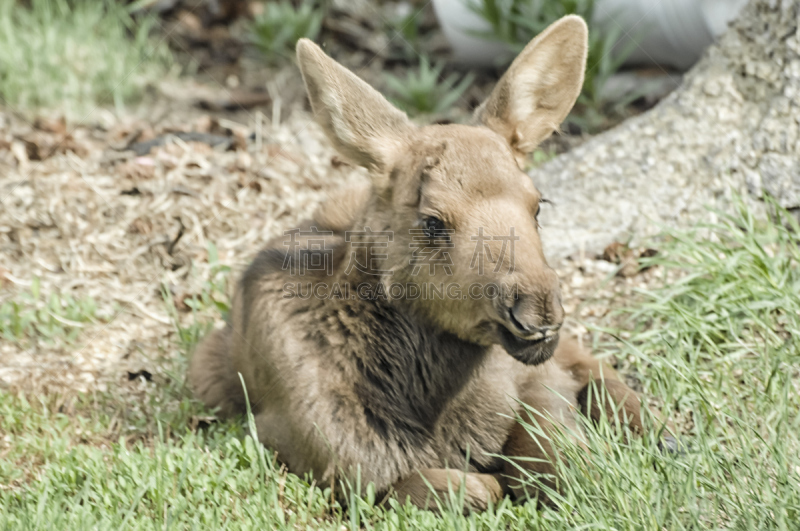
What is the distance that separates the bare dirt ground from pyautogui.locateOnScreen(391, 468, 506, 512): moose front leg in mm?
1244

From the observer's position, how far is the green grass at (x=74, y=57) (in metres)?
6.50

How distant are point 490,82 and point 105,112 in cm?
314

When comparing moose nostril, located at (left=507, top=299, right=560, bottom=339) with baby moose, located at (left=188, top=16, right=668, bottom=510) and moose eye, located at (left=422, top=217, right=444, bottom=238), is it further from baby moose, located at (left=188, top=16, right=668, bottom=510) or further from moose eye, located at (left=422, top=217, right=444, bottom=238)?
moose eye, located at (left=422, top=217, right=444, bottom=238)

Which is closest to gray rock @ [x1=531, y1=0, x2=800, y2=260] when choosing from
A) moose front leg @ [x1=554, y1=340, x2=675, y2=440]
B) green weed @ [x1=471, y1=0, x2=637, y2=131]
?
moose front leg @ [x1=554, y1=340, x2=675, y2=440]

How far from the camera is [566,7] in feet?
19.6

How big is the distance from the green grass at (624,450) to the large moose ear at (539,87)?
3.23 feet

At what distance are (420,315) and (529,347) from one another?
1.75 ft

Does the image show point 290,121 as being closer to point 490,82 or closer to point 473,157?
point 490,82

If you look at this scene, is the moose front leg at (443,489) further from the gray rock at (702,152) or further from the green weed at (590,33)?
the green weed at (590,33)

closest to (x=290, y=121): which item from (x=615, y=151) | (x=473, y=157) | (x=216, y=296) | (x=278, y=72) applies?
(x=278, y=72)

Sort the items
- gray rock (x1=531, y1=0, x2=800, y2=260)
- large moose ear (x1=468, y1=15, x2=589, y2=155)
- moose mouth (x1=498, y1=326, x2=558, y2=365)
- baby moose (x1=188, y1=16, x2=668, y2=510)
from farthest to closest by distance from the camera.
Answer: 1. gray rock (x1=531, y1=0, x2=800, y2=260)
2. large moose ear (x1=468, y1=15, x2=589, y2=155)
3. baby moose (x1=188, y1=16, x2=668, y2=510)
4. moose mouth (x1=498, y1=326, x2=558, y2=365)

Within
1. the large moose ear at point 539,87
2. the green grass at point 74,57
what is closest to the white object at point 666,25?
the large moose ear at point 539,87

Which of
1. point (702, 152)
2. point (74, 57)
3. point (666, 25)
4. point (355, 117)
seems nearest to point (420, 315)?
point (355, 117)

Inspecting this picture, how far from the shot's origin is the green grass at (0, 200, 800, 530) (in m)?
2.59
